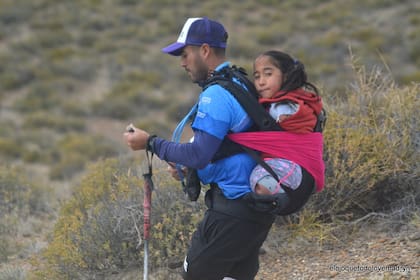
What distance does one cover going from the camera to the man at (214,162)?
3014 mm

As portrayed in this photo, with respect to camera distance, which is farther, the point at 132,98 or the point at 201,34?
the point at 132,98

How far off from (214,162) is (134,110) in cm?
1438

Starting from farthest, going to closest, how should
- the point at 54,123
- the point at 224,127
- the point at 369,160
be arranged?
the point at 54,123 < the point at 369,160 < the point at 224,127

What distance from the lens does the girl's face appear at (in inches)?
122

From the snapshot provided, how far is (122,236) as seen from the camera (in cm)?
502

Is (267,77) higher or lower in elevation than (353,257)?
higher

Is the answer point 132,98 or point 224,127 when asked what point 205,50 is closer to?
point 224,127

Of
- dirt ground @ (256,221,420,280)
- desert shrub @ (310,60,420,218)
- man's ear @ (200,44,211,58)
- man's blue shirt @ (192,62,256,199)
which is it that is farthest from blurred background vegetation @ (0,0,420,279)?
man's ear @ (200,44,211,58)

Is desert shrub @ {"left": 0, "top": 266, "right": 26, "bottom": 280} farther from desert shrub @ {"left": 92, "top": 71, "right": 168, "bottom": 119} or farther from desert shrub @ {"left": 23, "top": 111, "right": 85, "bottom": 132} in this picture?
desert shrub @ {"left": 92, "top": 71, "right": 168, "bottom": 119}

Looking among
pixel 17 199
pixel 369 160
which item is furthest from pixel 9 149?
pixel 369 160

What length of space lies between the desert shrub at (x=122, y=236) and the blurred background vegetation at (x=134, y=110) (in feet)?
0.04

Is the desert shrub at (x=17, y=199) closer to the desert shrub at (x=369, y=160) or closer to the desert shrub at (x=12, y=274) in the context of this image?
the desert shrub at (x=12, y=274)

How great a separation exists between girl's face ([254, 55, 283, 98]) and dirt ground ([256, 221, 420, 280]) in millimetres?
1659

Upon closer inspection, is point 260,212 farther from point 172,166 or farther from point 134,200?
point 134,200
